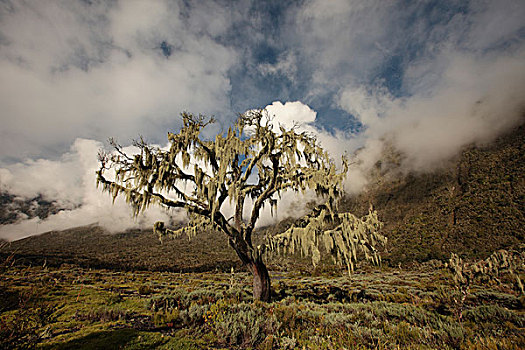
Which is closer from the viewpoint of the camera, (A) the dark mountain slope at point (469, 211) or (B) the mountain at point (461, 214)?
(A) the dark mountain slope at point (469, 211)

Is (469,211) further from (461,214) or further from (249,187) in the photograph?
(249,187)

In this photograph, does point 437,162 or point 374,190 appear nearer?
point 437,162

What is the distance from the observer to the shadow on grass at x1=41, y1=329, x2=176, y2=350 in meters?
5.42

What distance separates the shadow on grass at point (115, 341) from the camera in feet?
17.8

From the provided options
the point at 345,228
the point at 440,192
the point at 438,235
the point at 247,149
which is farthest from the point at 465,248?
the point at 247,149

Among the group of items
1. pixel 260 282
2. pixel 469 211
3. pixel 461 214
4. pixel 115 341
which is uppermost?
pixel 469 211

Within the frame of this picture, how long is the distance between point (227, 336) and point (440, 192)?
4319 inches

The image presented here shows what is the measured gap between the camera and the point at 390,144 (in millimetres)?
195375

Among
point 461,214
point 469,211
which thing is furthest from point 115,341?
point 461,214

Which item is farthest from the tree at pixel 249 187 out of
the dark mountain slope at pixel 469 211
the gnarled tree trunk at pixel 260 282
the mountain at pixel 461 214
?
the dark mountain slope at pixel 469 211

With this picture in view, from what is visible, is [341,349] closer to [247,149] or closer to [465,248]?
[247,149]

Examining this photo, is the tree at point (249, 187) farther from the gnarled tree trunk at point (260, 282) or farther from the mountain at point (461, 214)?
the mountain at point (461, 214)

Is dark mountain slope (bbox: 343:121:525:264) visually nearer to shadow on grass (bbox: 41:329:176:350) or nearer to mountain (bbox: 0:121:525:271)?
mountain (bbox: 0:121:525:271)

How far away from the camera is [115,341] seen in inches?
226
